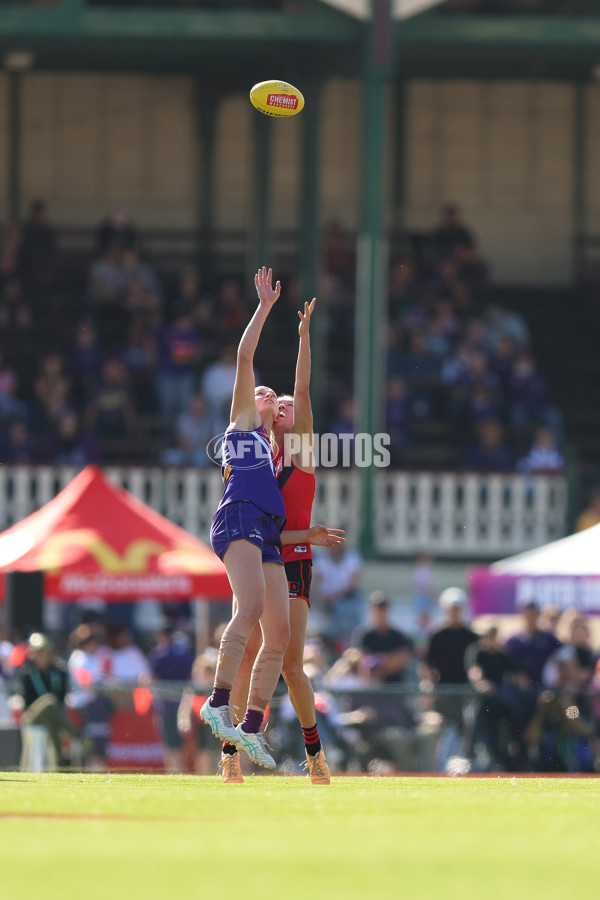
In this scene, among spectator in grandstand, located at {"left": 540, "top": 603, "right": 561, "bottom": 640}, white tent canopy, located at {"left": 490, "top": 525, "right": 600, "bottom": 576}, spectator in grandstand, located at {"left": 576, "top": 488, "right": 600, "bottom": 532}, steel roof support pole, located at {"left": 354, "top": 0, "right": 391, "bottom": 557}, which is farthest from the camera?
steel roof support pole, located at {"left": 354, "top": 0, "right": 391, "bottom": 557}

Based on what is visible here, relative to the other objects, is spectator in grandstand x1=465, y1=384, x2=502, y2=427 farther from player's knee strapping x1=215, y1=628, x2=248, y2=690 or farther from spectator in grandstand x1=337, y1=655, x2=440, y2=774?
player's knee strapping x1=215, y1=628, x2=248, y2=690

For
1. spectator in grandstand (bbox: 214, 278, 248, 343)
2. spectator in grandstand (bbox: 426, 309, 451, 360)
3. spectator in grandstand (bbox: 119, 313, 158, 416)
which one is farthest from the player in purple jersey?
spectator in grandstand (bbox: 214, 278, 248, 343)

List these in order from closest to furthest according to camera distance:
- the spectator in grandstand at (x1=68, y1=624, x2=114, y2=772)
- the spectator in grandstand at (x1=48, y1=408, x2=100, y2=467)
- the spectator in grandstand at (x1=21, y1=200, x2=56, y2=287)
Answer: the spectator in grandstand at (x1=68, y1=624, x2=114, y2=772)
the spectator in grandstand at (x1=48, y1=408, x2=100, y2=467)
the spectator in grandstand at (x1=21, y1=200, x2=56, y2=287)

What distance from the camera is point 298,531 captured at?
942 cm

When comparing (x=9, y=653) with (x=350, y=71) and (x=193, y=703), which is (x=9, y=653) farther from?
(x=350, y=71)

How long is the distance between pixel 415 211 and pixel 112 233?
499cm

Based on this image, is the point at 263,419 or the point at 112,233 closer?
the point at 263,419

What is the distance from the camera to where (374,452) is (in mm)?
20781

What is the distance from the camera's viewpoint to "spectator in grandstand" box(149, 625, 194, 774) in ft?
50.1

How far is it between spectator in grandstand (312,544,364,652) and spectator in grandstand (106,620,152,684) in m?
2.41

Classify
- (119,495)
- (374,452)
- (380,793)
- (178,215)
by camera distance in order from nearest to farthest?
(380,793) → (119,495) → (374,452) → (178,215)

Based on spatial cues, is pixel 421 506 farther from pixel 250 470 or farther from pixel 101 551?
pixel 250 470

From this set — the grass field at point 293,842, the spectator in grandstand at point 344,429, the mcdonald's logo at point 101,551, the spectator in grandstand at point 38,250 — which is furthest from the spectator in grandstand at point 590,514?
the grass field at point 293,842

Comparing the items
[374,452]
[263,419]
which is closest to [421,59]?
[374,452]
